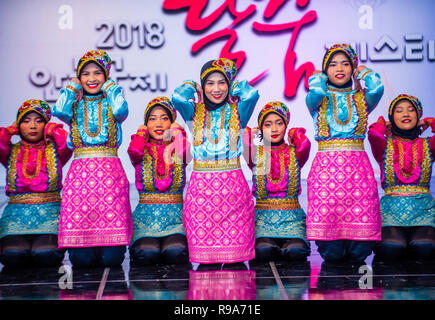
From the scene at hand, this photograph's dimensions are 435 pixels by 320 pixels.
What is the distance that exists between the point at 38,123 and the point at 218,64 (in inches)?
54.6

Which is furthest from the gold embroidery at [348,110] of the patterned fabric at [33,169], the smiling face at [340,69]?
the patterned fabric at [33,169]

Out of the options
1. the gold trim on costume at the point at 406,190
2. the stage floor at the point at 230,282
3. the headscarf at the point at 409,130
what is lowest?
the stage floor at the point at 230,282

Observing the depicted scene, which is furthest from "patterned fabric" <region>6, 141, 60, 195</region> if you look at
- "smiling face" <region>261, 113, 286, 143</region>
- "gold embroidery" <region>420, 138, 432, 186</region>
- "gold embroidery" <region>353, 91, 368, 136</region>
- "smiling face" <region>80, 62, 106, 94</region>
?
"gold embroidery" <region>420, 138, 432, 186</region>

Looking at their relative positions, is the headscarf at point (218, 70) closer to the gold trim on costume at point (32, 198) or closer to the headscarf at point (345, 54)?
the headscarf at point (345, 54)

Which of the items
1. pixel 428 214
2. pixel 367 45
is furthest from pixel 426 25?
pixel 428 214

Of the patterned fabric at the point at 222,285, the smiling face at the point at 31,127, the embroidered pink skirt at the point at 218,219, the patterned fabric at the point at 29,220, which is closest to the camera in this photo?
the patterned fabric at the point at 222,285

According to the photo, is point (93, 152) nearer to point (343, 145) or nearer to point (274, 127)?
point (274, 127)

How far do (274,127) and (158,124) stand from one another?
0.85 m

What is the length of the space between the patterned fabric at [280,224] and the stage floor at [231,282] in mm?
220

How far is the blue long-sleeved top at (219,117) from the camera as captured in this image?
3918 millimetres

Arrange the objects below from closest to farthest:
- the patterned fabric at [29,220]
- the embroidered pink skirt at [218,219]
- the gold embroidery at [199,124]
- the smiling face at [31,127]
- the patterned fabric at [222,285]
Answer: the patterned fabric at [222,285] < the embroidered pink skirt at [218,219] < the gold embroidery at [199,124] < the patterned fabric at [29,220] < the smiling face at [31,127]

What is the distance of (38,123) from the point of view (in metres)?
4.21
